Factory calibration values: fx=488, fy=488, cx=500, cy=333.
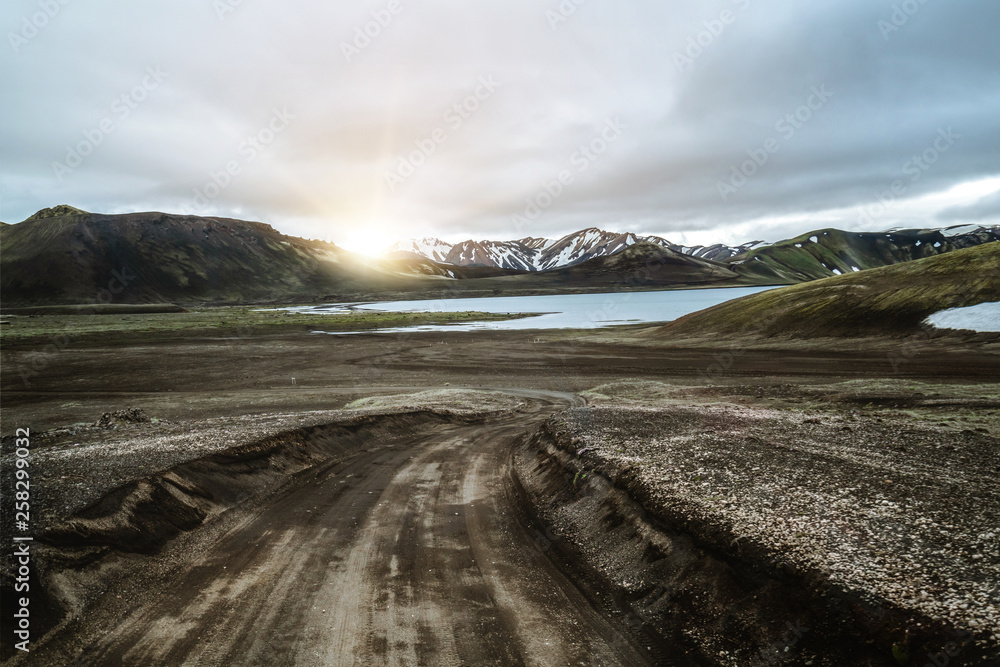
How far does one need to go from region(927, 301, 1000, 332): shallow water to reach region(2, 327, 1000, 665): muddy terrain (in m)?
27.3

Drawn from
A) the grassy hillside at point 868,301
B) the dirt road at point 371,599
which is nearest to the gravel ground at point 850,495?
the dirt road at point 371,599

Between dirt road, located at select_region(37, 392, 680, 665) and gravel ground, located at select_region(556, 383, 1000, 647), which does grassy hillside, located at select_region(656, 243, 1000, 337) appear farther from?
dirt road, located at select_region(37, 392, 680, 665)

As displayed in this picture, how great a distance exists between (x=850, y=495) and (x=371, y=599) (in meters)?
8.63

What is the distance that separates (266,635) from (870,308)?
196ft

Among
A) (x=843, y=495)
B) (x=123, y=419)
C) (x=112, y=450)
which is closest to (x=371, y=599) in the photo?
(x=843, y=495)

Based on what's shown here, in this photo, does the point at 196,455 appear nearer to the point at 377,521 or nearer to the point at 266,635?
the point at 377,521

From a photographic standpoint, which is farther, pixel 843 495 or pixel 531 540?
pixel 531 540

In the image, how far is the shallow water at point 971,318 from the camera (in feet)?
128

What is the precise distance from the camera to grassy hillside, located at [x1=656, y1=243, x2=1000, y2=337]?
Result: 45469 mm

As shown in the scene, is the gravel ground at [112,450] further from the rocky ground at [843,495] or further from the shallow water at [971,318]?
the shallow water at [971,318]

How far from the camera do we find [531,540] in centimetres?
1002

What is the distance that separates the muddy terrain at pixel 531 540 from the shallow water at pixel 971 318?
89.5 ft

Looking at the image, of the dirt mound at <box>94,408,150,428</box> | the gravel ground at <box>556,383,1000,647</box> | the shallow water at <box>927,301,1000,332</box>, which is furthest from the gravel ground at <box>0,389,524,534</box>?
the shallow water at <box>927,301,1000,332</box>

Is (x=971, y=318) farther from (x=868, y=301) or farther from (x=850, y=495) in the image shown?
(x=850, y=495)
